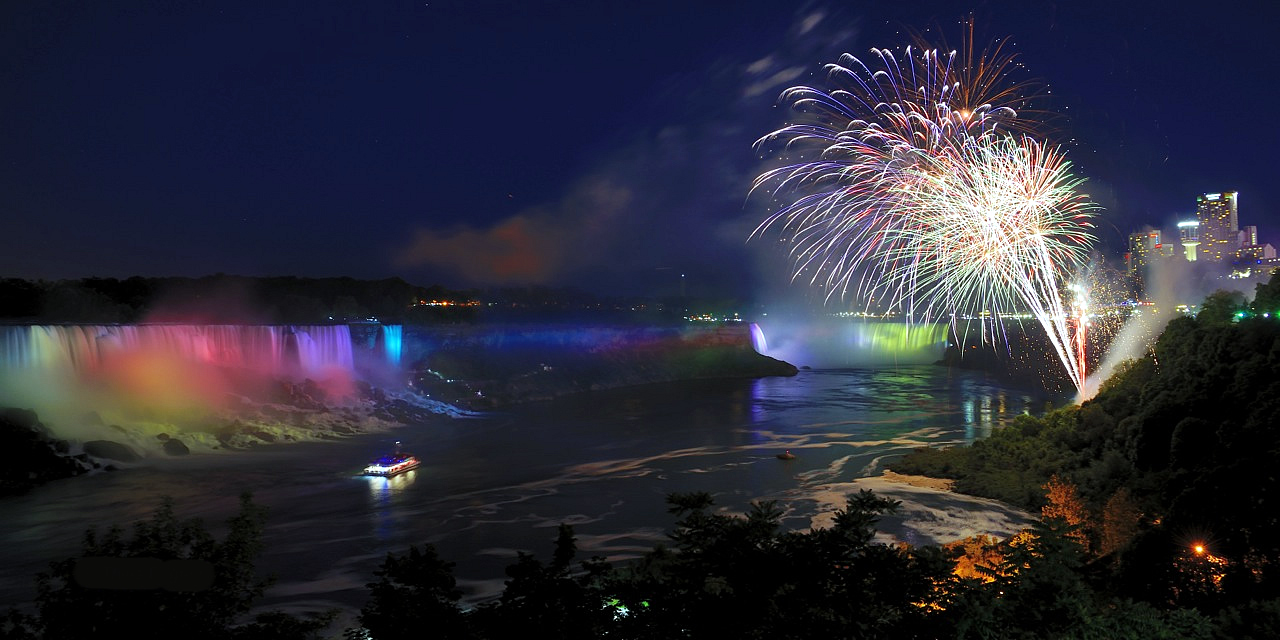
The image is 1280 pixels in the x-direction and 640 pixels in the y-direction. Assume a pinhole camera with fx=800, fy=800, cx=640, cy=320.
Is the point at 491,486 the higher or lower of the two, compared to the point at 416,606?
lower

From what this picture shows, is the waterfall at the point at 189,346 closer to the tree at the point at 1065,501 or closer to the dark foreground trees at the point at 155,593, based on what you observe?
the dark foreground trees at the point at 155,593

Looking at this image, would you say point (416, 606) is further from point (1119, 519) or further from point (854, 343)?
point (854, 343)

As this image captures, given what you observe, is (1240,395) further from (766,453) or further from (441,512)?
(441,512)

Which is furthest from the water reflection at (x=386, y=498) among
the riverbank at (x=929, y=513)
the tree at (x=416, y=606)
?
the tree at (x=416, y=606)

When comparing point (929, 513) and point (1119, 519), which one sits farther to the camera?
point (929, 513)

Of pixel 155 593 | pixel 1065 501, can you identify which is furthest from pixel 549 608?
pixel 1065 501

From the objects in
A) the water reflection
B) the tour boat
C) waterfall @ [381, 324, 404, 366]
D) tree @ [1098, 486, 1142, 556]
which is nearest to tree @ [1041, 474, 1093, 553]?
tree @ [1098, 486, 1142, 556]
